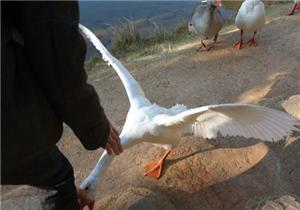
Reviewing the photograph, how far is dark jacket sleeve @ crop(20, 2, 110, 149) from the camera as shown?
159 cm

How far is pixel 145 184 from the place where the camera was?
10.6 feet

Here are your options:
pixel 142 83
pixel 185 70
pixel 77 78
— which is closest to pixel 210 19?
pixel 185 70

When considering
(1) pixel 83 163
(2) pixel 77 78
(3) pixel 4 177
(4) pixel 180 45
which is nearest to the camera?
(2) pixel 77 78

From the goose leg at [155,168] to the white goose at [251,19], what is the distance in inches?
104

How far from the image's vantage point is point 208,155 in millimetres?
3389

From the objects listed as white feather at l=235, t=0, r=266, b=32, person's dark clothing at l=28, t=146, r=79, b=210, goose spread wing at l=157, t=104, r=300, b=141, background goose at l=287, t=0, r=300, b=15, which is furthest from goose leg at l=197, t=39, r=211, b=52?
person's dark clothing at l=28, t=146, r=79, b=210

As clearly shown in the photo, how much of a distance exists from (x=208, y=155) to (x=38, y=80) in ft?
6.18

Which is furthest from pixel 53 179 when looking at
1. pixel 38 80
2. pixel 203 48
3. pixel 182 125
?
pixel 203 48

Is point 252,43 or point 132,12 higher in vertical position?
point 252,43

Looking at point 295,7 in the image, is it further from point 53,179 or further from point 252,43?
point 53,179

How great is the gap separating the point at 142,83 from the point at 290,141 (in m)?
2.12

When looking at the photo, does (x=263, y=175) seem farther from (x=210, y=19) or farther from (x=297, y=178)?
(x=210, y=19)

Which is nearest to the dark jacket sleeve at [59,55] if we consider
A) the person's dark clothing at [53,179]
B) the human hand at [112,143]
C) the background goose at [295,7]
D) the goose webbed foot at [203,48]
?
the person's dark clothing at [53,179]

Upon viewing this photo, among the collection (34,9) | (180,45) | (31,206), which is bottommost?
(180,45)
